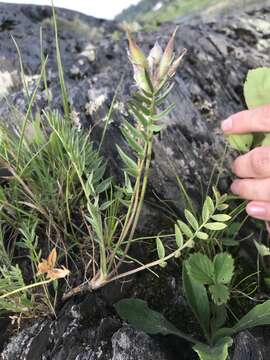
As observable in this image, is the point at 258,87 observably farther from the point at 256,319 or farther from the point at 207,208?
the point at 256,319

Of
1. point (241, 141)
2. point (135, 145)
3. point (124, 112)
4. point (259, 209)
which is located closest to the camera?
point (135, 145)

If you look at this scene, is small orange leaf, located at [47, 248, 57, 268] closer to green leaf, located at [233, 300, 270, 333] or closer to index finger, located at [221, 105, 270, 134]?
green leaf, located at [233, 300, 270, 333]

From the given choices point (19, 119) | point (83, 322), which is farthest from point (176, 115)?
point (83, 322)

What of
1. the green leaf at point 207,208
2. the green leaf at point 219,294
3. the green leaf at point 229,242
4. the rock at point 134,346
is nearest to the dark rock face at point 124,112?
the rock at point 134,346

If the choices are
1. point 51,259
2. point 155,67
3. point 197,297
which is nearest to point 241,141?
point 197,297

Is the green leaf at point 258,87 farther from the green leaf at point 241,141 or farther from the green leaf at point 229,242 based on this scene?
the green leaf at point 229,242

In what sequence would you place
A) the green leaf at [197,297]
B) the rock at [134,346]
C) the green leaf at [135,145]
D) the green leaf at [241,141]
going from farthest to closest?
the green leaf at [241,141], the green leaf at [197,297], the rock at [134,346], the green leaf at [135,145]
